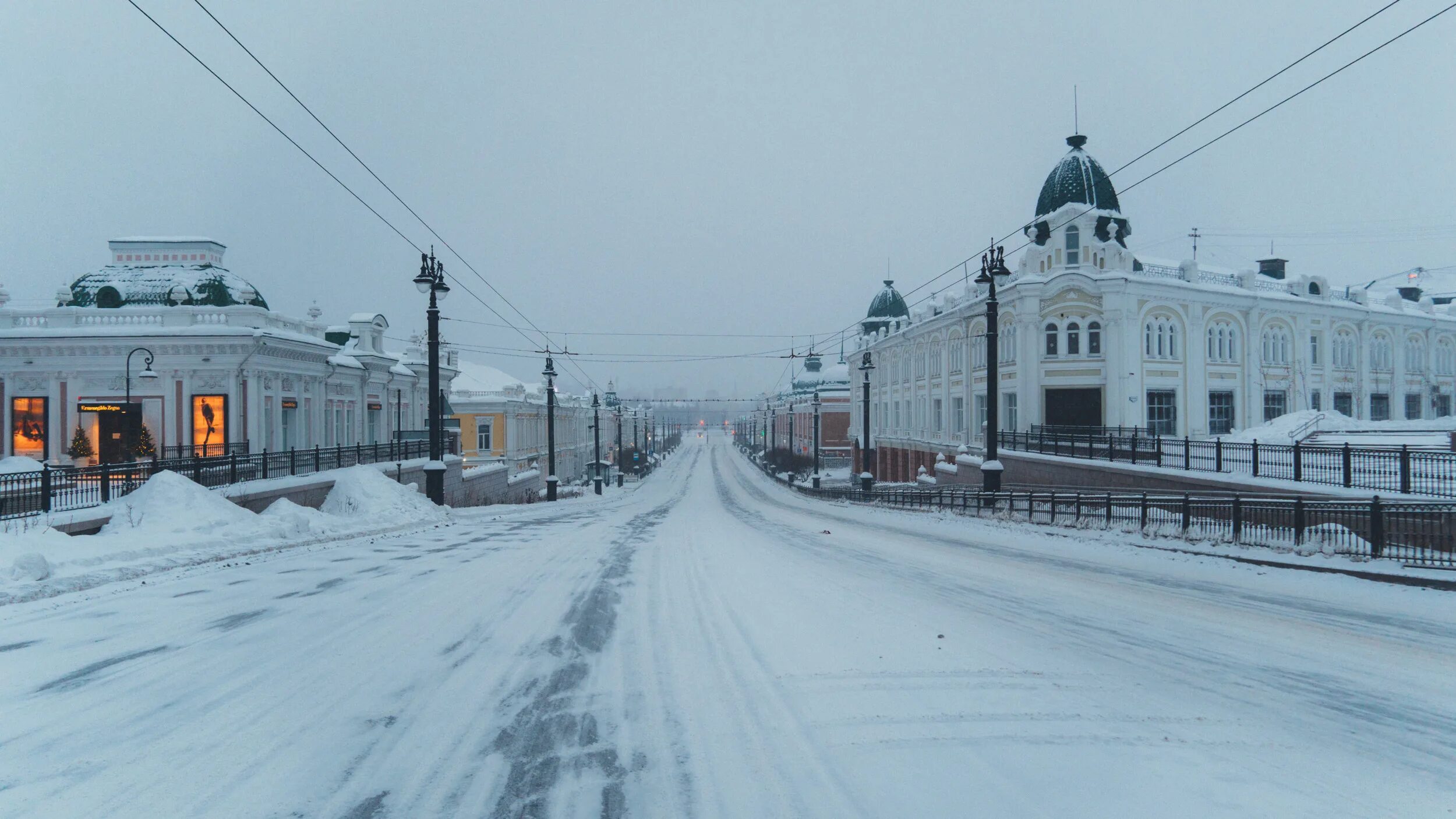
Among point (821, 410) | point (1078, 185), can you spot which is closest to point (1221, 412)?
point (1078, 185)

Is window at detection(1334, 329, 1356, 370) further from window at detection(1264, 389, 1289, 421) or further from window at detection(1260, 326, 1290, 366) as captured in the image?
window at detection(1264, 389, 1289, 421)

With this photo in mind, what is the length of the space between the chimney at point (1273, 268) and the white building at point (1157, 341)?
131 mm

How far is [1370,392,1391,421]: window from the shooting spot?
42.8 metres

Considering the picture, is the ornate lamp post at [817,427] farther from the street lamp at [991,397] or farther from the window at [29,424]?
the window at [29,424]

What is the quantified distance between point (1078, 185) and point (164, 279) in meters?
42.1

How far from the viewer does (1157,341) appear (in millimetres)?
34812

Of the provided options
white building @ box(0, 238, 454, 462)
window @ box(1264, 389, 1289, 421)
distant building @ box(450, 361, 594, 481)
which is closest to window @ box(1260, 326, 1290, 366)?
window @ box(1264, 389, 1289, 421)

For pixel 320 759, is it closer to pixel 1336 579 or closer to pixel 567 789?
pixel 567 789

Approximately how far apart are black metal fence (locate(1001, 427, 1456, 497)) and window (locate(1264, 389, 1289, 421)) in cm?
2093

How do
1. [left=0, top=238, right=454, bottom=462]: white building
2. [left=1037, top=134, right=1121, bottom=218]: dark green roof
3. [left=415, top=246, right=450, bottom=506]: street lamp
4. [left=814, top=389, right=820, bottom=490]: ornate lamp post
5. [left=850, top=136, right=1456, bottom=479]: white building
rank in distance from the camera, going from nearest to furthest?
[left=415, top=246, right=450, bottom=506]: street lamp, [left=0, top=238, right=454, bottom=462]: white building, [left=850, top=136, right=1456, bottom=479]: white building, [left=1037, top=134, right=1121, bottom=218]: dark green roof, [left=814, top=389, right=820, bottom=490]: ornate lamp post

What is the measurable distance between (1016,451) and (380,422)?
33753 millimetres

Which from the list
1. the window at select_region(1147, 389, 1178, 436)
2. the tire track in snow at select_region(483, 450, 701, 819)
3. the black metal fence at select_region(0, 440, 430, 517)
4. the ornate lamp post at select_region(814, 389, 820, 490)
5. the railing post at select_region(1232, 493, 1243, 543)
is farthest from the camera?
the ornate lamp post at select_region(814, 389, 820, 490)

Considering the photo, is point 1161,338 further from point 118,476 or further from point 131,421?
point 131,421

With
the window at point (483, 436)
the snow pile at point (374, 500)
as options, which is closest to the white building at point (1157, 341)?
the snow pile at point (374, 500)
